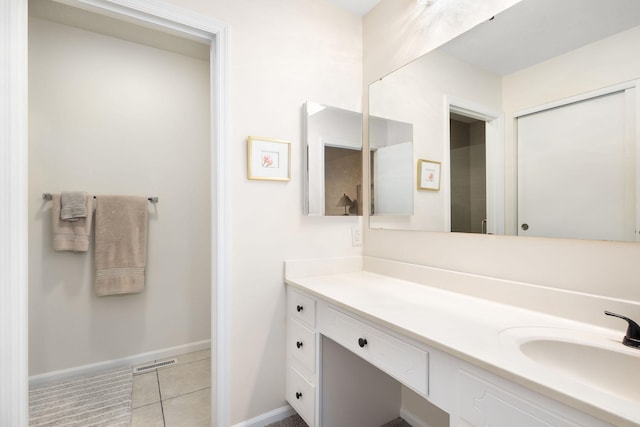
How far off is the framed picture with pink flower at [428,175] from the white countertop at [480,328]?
0.53 meters

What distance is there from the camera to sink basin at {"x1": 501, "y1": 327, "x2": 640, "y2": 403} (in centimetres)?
82

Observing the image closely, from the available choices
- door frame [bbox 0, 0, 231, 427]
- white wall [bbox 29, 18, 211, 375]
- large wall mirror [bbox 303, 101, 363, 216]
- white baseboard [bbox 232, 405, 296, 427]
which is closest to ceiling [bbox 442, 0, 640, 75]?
large wall mirror [bbox 303, 101, 363, 216]

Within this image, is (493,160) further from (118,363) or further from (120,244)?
(118,363)

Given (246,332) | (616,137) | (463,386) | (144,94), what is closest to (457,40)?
(616,137)

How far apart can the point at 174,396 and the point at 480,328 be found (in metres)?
1.97

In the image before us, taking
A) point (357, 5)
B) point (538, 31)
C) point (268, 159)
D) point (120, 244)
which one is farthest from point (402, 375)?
point (120, 244)

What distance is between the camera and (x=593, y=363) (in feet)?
2.86

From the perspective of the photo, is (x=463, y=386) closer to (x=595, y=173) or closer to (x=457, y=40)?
(x=595, y=173)

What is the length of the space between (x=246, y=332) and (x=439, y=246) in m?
1.12

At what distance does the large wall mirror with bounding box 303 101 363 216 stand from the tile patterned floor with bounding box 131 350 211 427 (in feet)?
4.58

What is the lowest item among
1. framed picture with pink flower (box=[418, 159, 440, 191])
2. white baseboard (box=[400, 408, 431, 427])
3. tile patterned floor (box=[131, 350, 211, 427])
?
tile patterned floor (box=[131, 350, 211, 427])

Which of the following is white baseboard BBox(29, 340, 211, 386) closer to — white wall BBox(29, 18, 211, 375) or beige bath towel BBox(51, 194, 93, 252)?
white wall BBox(29, 18, 211, 375)

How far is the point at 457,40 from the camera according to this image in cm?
144

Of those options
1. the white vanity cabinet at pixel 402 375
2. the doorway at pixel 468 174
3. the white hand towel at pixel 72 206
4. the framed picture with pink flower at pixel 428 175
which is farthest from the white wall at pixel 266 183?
the white hand towel at pixel 72 206
